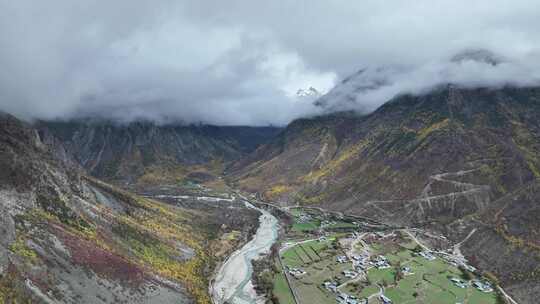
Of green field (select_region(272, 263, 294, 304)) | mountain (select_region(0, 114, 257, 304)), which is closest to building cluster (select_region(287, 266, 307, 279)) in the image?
green field (select_region(272, 263, 294, 304))

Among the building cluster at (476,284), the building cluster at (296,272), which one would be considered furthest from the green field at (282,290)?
the building cluster at (476,284)

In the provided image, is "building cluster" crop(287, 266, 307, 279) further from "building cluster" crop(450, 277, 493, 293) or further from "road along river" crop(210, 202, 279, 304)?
"building cluster" crop(450, 277, 493, 293)

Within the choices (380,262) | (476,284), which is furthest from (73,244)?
(476,284)

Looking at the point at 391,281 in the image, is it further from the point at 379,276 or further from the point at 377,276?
the point at 377,276

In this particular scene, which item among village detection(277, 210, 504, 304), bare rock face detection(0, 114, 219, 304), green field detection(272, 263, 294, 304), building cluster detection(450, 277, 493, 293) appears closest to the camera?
bare rock face detection(0, 114, 219, 304)

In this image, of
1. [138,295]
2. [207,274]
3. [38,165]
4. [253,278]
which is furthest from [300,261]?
[38,165]

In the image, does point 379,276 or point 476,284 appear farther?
point 379,276

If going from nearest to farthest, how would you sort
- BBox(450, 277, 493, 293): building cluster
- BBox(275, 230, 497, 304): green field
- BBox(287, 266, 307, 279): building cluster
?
BBox(275, 230, 497, 304): green field, BBox(450, 277, 493, 293): building cluster, BBox(287, 266, 307, 279): building cluster
